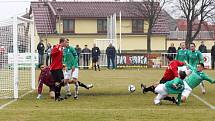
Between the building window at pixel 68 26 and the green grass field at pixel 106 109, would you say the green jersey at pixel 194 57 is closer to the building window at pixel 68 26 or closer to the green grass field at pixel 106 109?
the green grass field at pixel 106 109

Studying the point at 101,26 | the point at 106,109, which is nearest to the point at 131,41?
the point at 101,26

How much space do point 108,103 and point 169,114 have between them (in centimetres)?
351

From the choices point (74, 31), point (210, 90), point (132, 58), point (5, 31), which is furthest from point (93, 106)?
point (74, 31)

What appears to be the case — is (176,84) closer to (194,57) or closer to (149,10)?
(194,57)

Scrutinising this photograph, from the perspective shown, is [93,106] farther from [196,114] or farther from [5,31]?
[5,31]

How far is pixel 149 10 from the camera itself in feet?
223

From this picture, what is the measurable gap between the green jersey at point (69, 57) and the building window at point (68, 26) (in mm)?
49341

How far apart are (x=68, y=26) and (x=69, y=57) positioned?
49933 millimetres

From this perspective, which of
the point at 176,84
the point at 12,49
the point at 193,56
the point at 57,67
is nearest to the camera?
the point at 176,84

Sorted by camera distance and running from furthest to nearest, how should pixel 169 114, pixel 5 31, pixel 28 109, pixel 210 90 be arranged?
pixel 210 90 → pixel 5 31 → pixel 28 109 → pixel 169 114

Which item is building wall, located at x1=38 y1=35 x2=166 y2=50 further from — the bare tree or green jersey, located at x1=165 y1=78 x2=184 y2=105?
green jersey, located at x1=165 y1=78 x2=184 y2=105

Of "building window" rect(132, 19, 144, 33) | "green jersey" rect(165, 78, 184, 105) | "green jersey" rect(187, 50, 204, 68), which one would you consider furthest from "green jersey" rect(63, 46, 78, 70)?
"building window" rect(132, 19, 144, 33)

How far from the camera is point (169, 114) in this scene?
14562mm

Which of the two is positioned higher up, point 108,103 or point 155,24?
point 155,24
